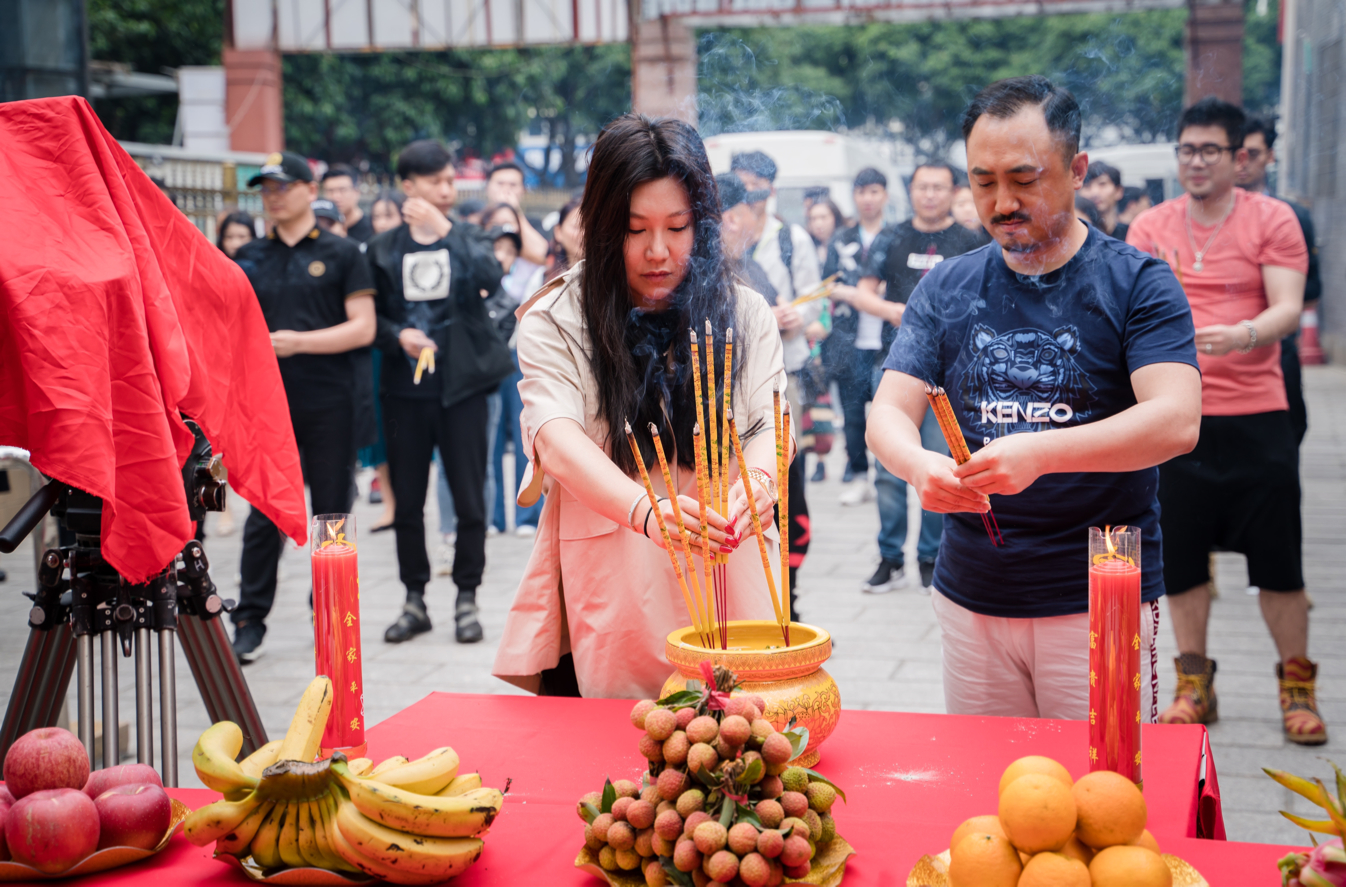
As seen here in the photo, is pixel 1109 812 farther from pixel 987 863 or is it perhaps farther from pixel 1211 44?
pixel 1211 44

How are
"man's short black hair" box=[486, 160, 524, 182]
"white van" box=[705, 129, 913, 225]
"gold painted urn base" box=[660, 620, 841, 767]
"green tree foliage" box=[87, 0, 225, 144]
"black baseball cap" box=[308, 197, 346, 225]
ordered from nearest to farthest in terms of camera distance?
"gold painted urn base" box=[660, 620, 841, 767] → "black baseball cap" box=[308, 197, 346, 225] → "white van" box=[705, 129, 913, 225] → "man's short black hair" box=[486, 160, 524, 182] → "green tree foliage" box=[87, 0, 225, 144]

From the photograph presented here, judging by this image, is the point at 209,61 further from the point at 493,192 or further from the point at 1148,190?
the point at 1148,190

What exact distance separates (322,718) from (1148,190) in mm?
4944

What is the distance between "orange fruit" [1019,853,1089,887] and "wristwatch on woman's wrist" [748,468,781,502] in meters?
0.81

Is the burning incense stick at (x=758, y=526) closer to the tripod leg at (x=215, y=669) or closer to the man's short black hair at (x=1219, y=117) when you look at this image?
the tripod leg at (x=215, y=669)

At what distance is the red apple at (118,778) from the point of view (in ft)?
4.09

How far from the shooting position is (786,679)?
1.41 metres

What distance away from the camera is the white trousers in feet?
5.95

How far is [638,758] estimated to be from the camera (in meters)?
1.49

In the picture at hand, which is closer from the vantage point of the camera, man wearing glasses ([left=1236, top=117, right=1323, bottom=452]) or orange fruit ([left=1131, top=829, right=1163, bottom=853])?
orange fruit ([left=1131, top=829, right=1163, bottom=853])

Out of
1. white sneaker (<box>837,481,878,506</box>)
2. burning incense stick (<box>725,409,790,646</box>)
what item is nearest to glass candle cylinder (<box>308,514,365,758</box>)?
burning incense stick (<box>725,409,790,646</box>)

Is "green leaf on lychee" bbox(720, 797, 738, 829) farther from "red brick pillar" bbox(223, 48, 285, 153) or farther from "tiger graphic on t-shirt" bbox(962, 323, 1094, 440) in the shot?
"red brick pillar" bbox(223, 48, 285, 153)

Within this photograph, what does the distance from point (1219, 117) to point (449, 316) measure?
2.74m

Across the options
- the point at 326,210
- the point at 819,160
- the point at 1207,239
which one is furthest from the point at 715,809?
the point at 819,160
